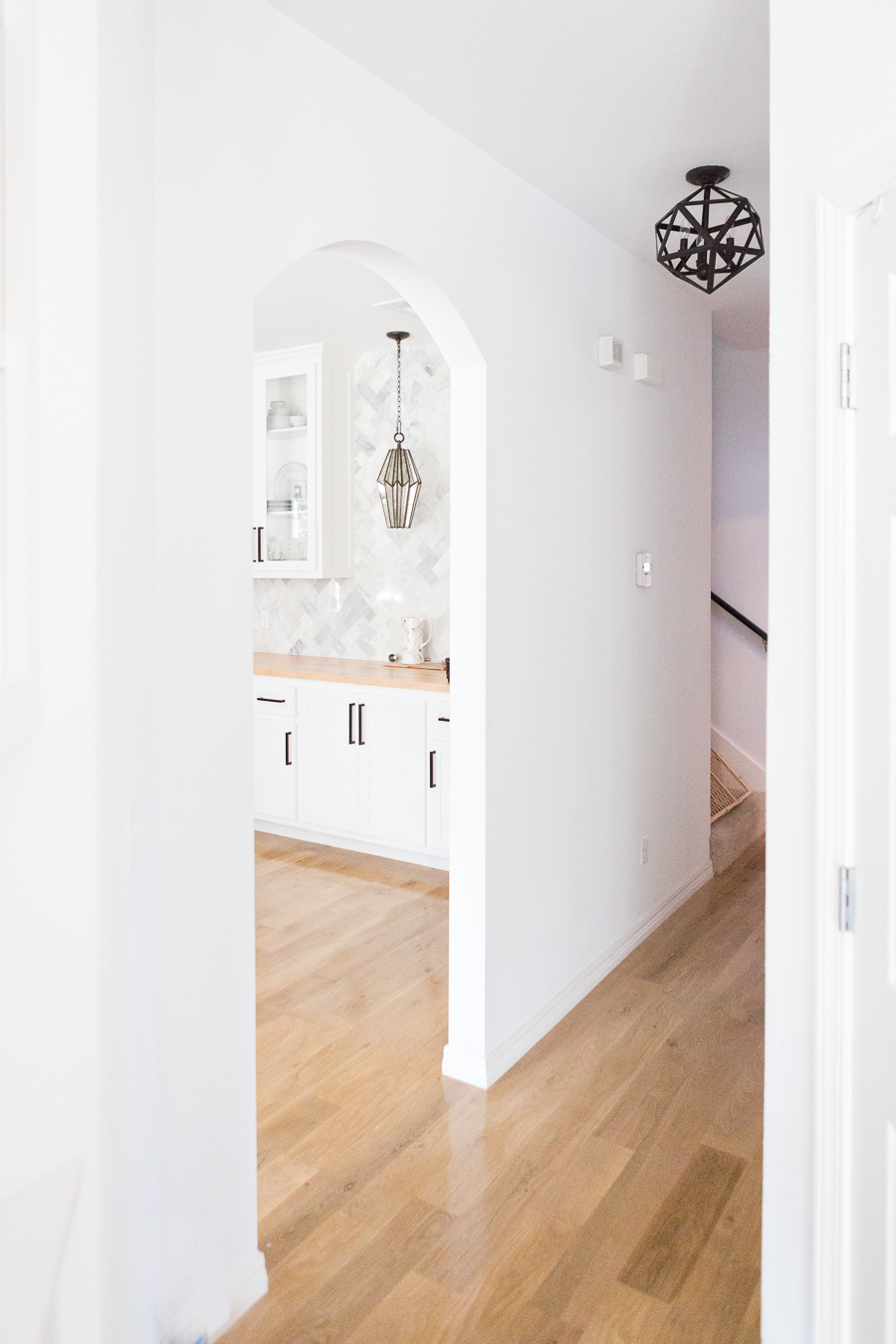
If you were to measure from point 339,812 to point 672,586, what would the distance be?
190 cm

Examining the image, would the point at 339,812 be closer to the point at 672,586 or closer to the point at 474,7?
the point at 672,586

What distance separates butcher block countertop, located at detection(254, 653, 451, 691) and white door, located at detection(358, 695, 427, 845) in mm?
84

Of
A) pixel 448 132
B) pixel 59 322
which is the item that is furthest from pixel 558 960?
pixel 59 322

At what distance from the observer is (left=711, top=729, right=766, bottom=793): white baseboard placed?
17.2 ft

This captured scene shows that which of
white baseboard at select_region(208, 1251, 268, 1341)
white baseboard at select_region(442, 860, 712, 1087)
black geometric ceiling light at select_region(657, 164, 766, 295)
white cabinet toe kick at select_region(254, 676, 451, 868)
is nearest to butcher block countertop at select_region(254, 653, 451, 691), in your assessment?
white cabinet toe kick at select_region(254, 676, 451, 868)

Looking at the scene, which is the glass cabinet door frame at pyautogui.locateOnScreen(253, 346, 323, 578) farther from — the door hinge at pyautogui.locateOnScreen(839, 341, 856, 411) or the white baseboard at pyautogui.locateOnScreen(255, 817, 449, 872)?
the door hinge at pyautogui.locateOnScreen(839, 341, 856, 411)

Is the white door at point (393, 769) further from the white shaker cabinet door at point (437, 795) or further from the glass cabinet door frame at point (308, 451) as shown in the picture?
the glass cabinet door frame at point (308, 451)

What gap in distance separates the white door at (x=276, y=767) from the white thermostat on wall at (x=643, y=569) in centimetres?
196

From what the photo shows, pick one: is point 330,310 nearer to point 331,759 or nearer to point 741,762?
A: point 331,759

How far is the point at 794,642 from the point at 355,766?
10.2 feet

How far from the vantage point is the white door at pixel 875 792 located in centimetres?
132

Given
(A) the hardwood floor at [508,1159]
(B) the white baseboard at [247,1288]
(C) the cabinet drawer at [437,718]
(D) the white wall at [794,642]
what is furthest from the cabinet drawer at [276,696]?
(D) the white wall at [794,642]

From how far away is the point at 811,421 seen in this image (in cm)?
148

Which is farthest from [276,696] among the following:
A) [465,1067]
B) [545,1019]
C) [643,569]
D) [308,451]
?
[465,1067]
